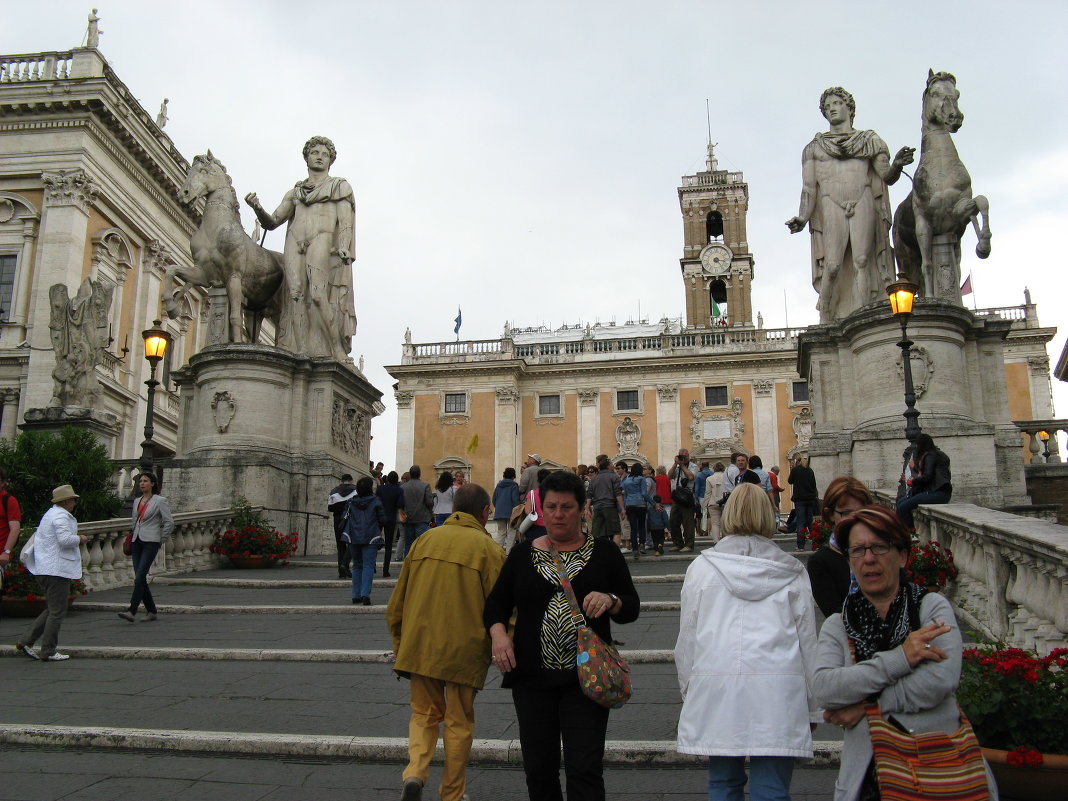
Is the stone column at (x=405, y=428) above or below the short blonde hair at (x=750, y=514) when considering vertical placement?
above

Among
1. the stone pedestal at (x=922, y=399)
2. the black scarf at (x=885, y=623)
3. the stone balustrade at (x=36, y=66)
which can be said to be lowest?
the black scarf at (x=885, y=623)

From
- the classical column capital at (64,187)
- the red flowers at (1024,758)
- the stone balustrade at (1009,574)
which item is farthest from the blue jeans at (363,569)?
the classical column capital at (64,187)

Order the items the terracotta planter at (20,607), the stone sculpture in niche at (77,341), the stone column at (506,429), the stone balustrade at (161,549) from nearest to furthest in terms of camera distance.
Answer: the terracotta planter at (20,607), the stone balustrade at (161,549), the stone sculpture in niche at (77,341), the stone column at (506,429)

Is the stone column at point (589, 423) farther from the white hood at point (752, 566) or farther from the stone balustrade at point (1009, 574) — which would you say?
the white hood at point (752, 566)

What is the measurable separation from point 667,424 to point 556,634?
168ft

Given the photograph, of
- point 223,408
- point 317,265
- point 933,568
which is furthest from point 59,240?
point 933,568

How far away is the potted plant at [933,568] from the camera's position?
8.56 metres

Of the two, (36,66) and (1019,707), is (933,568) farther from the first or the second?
(36,66)

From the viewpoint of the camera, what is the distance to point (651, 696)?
6336 mm

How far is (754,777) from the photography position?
348 cm

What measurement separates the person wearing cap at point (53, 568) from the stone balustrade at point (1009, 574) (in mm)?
7859

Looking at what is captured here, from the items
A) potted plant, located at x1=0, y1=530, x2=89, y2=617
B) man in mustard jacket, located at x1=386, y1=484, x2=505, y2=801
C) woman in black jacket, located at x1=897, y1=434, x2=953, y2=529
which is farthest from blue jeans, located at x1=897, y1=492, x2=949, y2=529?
potted plant, located at x1=0, y1=530, x2=89, y2=617

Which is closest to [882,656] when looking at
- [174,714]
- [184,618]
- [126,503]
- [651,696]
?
[651,696]

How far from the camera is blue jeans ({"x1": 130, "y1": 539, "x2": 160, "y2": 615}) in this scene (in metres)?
9.84
